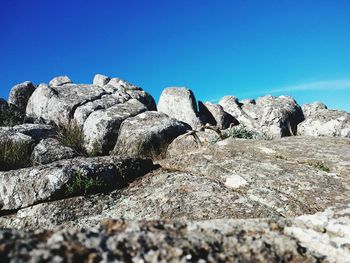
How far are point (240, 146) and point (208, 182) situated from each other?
302cm

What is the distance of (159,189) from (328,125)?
17612mm

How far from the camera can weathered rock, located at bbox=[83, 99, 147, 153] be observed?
1902cm

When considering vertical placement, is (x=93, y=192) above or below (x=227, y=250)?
below

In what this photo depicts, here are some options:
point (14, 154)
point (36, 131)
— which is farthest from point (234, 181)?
point (36, 131)

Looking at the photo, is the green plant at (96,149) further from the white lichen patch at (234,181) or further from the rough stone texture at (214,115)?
the rough stone texture at (214,115)

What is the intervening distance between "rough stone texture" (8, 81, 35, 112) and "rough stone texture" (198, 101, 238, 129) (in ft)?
49.3

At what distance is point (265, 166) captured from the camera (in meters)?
9.20

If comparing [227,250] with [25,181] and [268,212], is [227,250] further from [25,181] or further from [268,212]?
[25,181]

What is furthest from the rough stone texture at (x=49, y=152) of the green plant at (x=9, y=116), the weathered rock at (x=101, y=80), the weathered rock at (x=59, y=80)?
the weathered rock at (x=59, y=80)

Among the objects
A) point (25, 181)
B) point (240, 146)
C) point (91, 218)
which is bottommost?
point (91, 218)

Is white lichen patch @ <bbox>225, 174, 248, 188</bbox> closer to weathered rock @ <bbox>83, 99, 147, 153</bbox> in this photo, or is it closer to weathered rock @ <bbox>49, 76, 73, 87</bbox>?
weathered rock @ <bbox>83, 99, 147, 153</bbox>

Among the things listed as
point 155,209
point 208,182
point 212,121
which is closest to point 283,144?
point 208,182

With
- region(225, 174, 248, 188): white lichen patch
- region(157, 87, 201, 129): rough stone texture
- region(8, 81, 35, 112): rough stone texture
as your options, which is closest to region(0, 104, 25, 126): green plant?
region(8, 81, 35, 112): rough stone texture

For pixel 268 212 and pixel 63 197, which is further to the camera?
pixel 63 197
